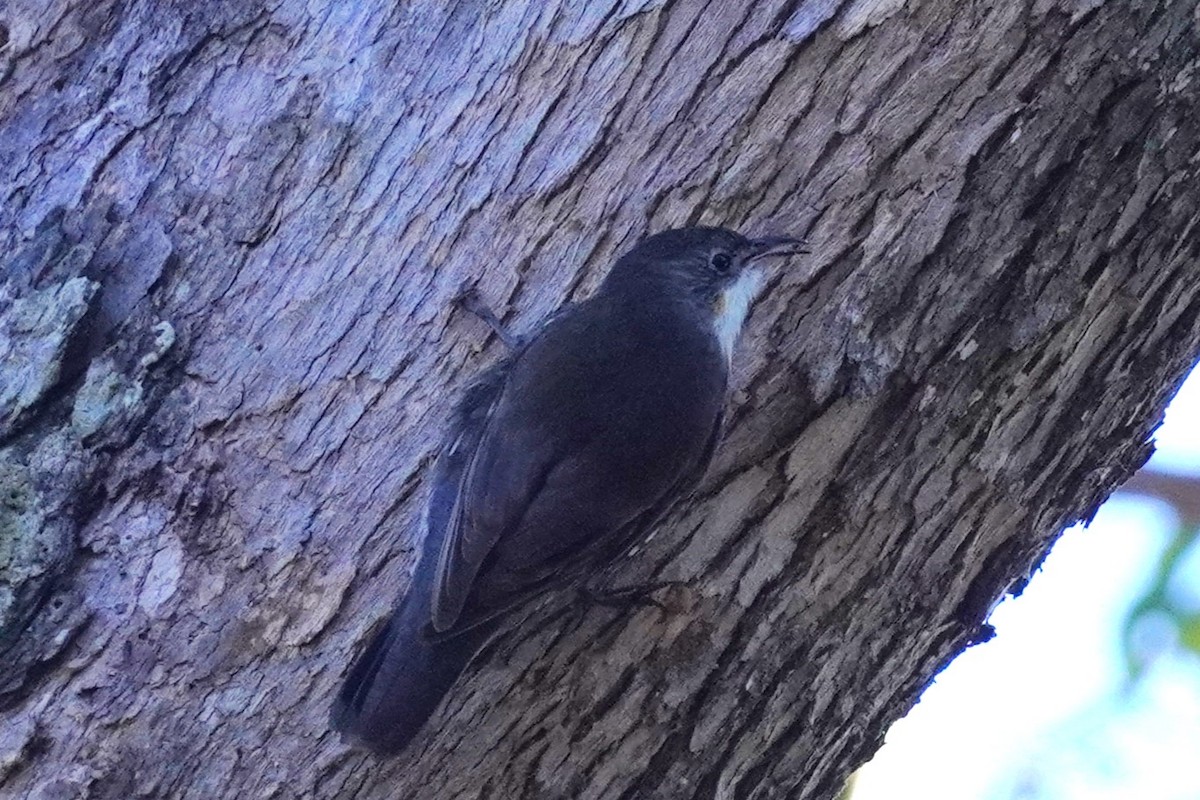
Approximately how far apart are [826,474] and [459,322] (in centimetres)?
95

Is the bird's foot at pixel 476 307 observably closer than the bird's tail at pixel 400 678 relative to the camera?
No

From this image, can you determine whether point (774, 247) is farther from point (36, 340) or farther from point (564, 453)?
point (36, 340)

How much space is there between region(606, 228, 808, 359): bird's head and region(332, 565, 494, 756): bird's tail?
1.00m

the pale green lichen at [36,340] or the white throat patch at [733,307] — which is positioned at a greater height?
the white throat patch at [733,307]

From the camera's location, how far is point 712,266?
11.5 ft

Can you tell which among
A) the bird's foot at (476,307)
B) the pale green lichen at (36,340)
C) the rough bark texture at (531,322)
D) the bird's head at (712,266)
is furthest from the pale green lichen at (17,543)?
the bird's head at (712,266)

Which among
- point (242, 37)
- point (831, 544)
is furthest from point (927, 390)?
point (242, 37)

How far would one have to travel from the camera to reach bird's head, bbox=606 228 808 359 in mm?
3270

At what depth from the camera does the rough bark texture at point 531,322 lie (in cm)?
294

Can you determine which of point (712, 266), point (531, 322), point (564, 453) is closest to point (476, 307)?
point (531, 322)

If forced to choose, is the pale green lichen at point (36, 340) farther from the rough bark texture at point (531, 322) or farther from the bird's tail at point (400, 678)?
the bird's tail at point (400, 678)

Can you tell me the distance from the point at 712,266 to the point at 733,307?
10.2 inches

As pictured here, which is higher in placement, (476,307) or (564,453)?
(476,307)

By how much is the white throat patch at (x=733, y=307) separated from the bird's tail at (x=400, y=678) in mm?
1047
